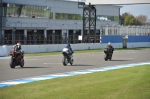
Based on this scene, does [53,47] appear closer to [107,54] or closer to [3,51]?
[3,51]

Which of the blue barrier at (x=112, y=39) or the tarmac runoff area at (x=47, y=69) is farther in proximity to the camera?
the blue barrier at (x=112, y=39)

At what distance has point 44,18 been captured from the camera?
62562 millimetres

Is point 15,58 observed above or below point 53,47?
below

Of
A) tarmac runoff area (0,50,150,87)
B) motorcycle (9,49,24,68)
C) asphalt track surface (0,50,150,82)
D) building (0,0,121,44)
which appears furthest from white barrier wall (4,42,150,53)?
motorcycle (9,49,24,68)

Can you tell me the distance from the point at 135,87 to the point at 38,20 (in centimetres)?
4953

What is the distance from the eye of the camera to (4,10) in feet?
180

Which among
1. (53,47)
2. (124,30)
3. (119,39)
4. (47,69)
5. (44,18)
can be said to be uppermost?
(44,18)

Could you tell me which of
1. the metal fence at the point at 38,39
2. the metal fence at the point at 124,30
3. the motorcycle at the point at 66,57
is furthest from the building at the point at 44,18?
the motorcycle at the point at 66,57

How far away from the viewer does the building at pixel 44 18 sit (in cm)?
5475

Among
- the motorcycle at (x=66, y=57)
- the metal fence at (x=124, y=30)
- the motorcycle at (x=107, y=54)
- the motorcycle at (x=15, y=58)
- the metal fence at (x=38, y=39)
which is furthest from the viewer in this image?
the metal fence at (x=124, y=30)

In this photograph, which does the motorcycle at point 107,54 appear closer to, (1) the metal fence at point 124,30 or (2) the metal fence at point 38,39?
(2) the metal fence at point 38,39

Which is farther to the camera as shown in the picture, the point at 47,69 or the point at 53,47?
the point at 53,47

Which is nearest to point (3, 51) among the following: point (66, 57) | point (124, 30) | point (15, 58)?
point (66, 57)

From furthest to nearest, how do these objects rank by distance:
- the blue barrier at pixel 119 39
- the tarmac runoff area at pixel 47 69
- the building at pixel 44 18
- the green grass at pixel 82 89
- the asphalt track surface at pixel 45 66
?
the building at pixel 44 18, the blue barrier at pixel 119 39, the asphalt track surface at pixel 45 66, the tarmac runoff area at pixel 47 69, the green grass at pixel 82 89
